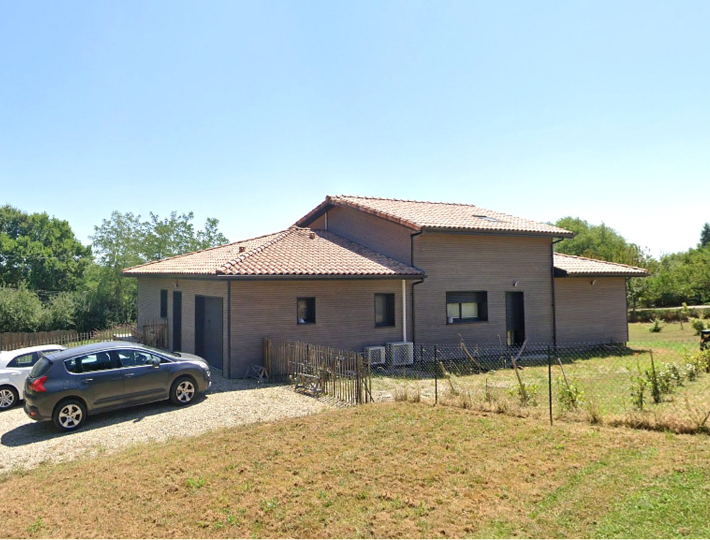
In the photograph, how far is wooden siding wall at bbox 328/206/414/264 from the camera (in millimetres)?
16500

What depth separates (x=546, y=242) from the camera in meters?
18.5

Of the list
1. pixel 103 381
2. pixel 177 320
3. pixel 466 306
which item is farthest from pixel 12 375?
pixel 466 306

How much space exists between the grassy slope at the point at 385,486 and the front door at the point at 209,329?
261 inches

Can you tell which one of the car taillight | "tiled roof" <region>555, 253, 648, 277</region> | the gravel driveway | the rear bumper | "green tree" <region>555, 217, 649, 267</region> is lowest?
the gravel driveway

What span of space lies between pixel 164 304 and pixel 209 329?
5019mm

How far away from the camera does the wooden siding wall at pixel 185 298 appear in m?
13.3

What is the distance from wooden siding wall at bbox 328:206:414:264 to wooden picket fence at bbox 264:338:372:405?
581 centimetres

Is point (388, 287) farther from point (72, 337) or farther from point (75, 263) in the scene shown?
point (75, 263)

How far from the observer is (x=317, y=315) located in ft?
46.0

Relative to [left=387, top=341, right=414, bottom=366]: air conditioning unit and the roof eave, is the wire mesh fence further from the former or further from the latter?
the roof eave

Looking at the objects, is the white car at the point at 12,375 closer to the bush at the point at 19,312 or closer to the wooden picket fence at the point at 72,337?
the wooden picket fence at the point at 72,337

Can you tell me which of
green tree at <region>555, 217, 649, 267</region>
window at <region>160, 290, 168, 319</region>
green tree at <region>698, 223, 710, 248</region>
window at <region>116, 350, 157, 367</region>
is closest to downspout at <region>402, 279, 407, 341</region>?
window at <region>116, 350, 157, 367</region>

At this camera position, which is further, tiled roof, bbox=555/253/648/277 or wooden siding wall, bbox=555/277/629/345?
wooden siding wall, bbox=555/277/629/345

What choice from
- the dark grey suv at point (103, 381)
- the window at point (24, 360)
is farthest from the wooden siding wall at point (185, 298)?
the window at point (24, 360)
